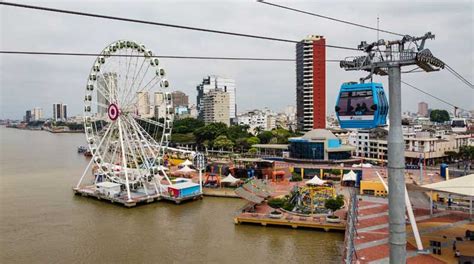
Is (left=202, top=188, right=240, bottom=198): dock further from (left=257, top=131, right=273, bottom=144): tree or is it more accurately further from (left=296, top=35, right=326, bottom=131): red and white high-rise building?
(left=296, top=35, right=326, bottom=131): red and white high-rise building

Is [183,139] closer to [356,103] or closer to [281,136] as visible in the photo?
[281,136]

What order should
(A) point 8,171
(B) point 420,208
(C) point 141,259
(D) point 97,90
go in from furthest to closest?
(A) point 8,171 < (D) point 97,90 < (B) point 420,208 < (C) point 141,259

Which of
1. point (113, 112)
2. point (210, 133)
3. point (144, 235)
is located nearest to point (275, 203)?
point (144, 235)

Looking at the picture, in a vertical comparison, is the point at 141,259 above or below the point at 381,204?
below

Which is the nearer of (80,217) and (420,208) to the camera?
(420,208)

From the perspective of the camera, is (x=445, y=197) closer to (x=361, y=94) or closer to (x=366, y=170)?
(x=366, y=170)

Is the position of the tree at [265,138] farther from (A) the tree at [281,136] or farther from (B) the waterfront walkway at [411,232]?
(B) the waterfront walkway at [411,232]

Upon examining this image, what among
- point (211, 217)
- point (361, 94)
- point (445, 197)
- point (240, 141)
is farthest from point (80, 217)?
point (240, 141)
